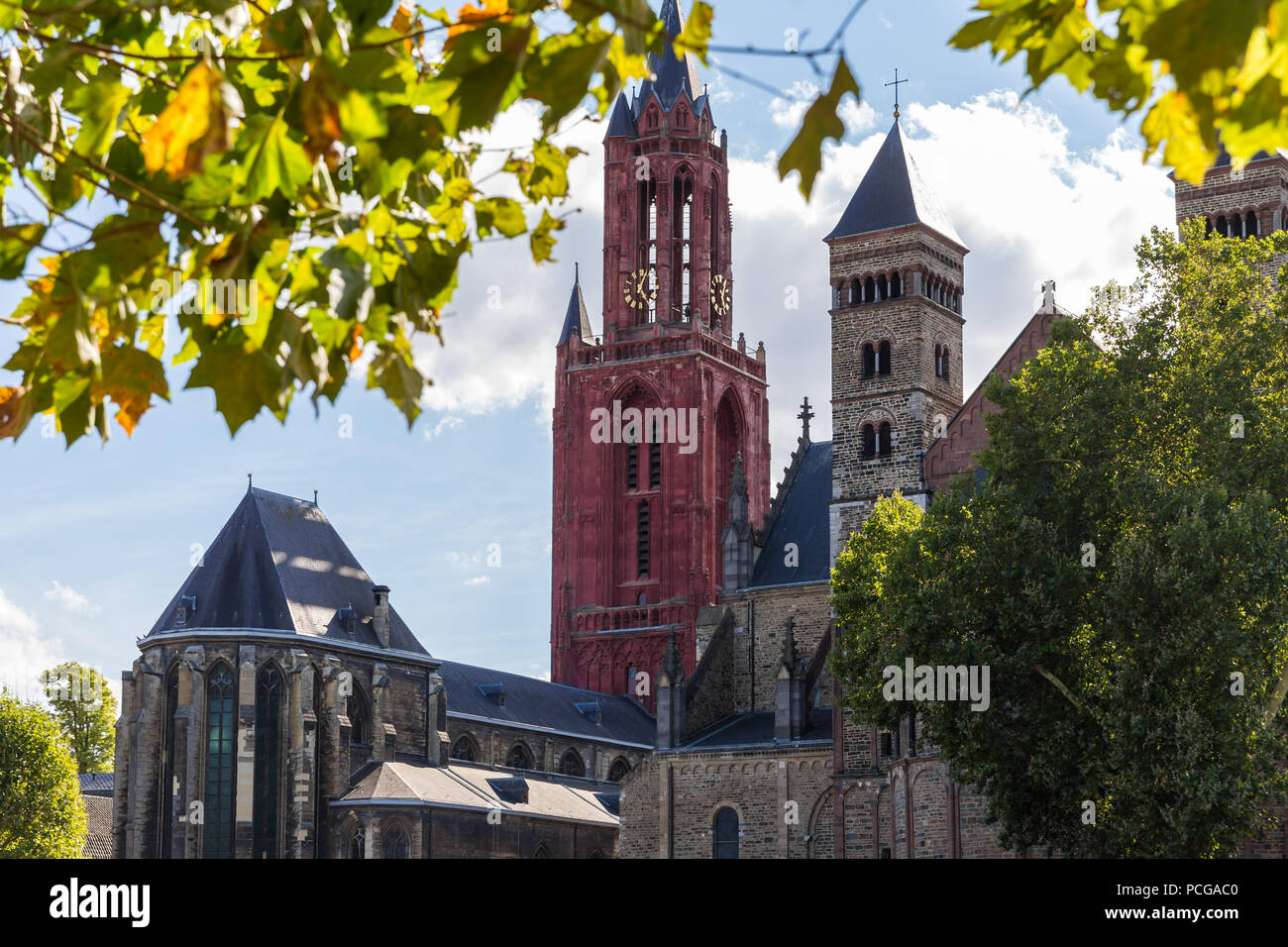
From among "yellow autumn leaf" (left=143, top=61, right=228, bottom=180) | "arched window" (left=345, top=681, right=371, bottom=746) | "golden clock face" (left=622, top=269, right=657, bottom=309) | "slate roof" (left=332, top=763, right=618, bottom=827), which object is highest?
"golden clock face" (left=622, top=269, right=657, bottom=309)

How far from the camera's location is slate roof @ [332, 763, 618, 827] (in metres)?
63.1

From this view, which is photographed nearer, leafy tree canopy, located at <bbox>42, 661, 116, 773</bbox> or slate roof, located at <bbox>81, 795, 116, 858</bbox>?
slate roof, located at <bbox>81, 795, 116, 858</bbox>

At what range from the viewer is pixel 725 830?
57.4 meters

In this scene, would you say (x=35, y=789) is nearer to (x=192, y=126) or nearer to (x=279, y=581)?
(x=279, y=581)

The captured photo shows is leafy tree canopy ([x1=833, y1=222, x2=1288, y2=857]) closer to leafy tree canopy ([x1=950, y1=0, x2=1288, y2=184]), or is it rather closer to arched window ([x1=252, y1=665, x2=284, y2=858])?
leafy tree canopy ([x1=950, y1=0, x2=1288, y2=184])

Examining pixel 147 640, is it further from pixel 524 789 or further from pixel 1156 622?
pixel 1156 622

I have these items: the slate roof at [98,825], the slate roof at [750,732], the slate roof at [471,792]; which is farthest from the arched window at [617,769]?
the slate roof at [98,825]

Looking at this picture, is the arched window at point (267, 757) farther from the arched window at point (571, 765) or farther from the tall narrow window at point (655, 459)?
the tall narrow window at point (655, 459)

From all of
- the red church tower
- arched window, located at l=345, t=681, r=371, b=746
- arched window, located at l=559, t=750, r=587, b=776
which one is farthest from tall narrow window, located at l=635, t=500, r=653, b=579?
arched window, located at l=345, t=681, r=371, b=746

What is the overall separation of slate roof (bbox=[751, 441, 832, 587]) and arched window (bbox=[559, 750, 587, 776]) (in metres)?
16.7

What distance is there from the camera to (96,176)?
862 cm

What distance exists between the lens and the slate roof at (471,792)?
207 ft

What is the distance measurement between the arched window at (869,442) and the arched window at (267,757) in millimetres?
25416

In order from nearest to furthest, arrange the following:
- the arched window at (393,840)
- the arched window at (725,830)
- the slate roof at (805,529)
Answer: the arched window at (725,830)
the arched window at (393,840)
the slate roof at (805,529)
